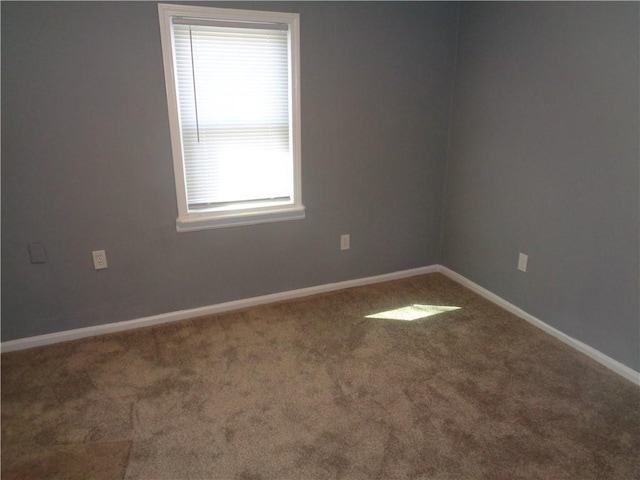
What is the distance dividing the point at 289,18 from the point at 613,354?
2676 millimetres

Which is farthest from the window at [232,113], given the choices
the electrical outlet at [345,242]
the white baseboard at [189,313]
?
the white baseboard at [189,313]

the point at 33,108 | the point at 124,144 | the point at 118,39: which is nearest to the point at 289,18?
the point at 118,39

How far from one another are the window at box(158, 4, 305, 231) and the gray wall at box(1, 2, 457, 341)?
0.24ft

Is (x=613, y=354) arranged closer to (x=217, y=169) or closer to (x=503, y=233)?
(x=503, y=233)

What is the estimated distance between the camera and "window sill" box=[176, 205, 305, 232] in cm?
262

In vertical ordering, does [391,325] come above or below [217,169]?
below

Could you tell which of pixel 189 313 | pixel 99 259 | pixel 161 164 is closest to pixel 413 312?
pixel 189 313

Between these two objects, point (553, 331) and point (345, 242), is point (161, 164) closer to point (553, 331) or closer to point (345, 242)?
point (345, 242)

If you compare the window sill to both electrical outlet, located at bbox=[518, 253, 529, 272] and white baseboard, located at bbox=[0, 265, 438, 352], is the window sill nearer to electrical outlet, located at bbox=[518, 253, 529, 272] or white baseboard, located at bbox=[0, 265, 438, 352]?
white baseboard, located at bbox=[0, 265, 438, 352]

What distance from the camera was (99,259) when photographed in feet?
8.19

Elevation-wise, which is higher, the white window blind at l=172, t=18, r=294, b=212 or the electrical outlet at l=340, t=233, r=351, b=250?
the white window blind at l=172, t=18, r=294, b=212

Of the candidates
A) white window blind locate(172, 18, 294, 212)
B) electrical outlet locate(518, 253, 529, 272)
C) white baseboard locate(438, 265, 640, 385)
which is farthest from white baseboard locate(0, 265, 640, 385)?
white window blind locate(172, 18, 294, 212)

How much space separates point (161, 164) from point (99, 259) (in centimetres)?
A: 69

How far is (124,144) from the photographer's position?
2.38m
